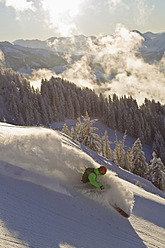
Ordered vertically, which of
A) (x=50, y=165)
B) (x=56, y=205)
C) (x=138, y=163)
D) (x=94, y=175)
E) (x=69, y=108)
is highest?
(x=69, y=108)

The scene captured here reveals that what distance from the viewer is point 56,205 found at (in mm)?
4965

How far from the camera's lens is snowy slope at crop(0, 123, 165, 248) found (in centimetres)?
385

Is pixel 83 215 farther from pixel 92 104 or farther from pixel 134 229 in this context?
pixel 92 104

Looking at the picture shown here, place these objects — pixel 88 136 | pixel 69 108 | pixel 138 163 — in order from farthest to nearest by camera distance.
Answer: pixel 69 108 < pixel 138 163 < pixel 88 136

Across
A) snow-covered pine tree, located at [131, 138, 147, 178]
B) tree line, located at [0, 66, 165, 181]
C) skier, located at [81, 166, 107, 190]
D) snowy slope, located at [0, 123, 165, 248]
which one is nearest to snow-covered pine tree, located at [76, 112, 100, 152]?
snow-covered pine tree, located at [131, 138, 147, 178]

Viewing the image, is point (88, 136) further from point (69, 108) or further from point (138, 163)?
point (69, 108)

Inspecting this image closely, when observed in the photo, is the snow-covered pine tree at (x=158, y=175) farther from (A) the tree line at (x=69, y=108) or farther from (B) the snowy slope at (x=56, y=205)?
(A) the tree line at (x=69, y=108)

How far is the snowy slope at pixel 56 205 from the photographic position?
3852 millimetres

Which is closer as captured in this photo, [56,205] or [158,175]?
[56,205]

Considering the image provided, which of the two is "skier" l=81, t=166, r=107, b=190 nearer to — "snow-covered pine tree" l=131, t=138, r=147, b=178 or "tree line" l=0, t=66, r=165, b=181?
"snow-covered pine tree" l=131, t=138, r=147, b=178

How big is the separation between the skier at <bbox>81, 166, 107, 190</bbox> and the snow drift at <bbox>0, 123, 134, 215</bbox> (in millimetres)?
320

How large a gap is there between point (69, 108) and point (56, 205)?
9323cm

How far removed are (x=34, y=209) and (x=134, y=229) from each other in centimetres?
328

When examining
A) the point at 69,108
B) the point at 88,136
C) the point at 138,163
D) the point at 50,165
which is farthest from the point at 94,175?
the point at 69,108
